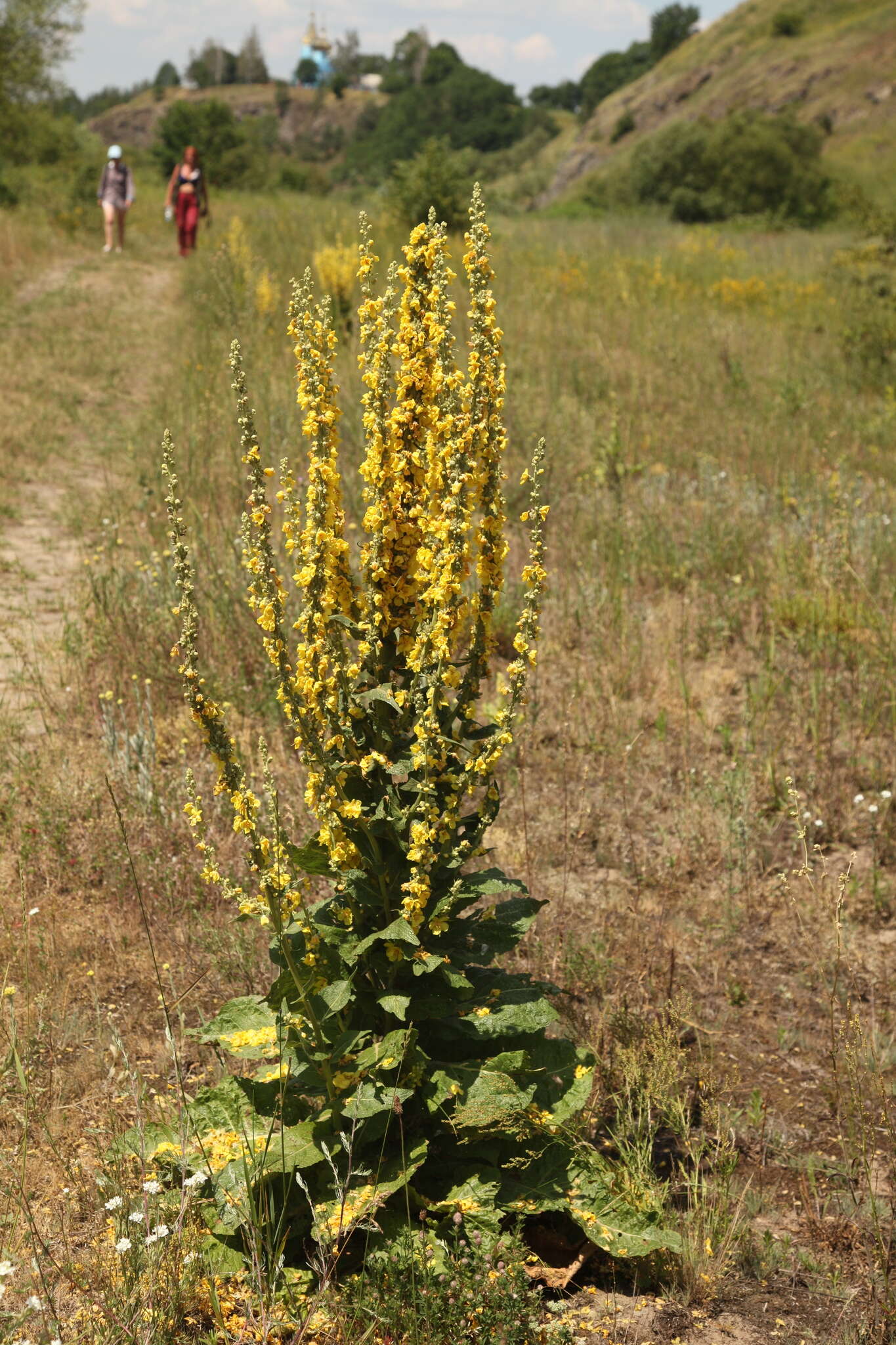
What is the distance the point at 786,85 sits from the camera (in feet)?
168

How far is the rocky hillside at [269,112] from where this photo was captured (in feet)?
432

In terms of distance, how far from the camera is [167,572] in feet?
18.6

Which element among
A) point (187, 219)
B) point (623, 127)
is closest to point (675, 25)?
point (623, 127)

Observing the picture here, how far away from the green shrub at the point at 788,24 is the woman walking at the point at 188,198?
176 feet

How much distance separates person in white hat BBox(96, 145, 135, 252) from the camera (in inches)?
655

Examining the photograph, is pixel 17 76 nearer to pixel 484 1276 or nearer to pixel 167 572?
pixel 167 572

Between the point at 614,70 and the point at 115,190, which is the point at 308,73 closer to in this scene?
the point at 614,70

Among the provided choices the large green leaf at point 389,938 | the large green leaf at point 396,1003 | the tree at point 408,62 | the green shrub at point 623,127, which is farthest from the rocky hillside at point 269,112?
the large green leaf at point 396,1003

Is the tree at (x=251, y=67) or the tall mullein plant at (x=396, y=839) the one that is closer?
the tall mullein plant at (x=396, y=839)

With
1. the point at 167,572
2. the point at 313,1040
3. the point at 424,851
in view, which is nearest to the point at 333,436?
the point at 424,851

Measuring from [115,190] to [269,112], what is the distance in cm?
13929

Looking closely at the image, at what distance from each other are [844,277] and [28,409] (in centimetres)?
1091

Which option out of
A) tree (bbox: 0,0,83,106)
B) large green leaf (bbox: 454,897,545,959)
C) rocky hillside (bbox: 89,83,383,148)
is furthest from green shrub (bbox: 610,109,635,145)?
large green leaf (bbox: 454,897,545,959)

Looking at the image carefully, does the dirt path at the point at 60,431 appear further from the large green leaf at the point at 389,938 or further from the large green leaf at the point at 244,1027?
the large green leaf at the point at 389,938
